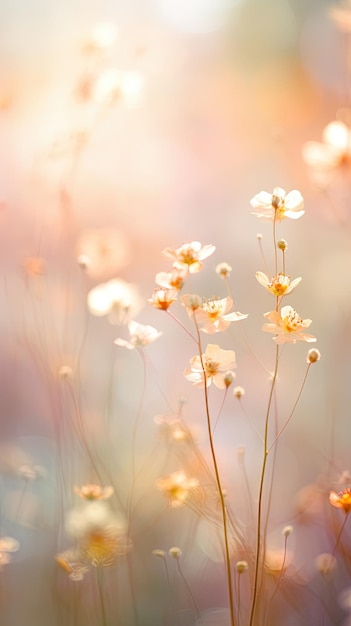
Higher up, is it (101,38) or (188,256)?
(101,38)

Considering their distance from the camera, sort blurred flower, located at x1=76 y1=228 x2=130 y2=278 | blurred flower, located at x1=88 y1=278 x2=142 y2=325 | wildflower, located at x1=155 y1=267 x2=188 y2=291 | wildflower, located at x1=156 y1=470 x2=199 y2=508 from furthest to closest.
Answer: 1. blurred flower, located at x1=76 y1=228 x2=130 y2=278
2. blurred flower, located at x1=88 y1=278 x2=142 y2=325
3. wildflower, located at x1=156 y1=470 x2=199 y2=508
4. wildflower, located at x1=155 y1=267 x2=188 y2=291

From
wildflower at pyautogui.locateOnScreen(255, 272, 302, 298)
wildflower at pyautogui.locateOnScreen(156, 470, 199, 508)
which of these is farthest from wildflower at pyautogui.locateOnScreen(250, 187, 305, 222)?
wildflower at pyautogui.locateOnScreen(156, 470, 199, 508)

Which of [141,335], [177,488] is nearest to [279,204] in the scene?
[141,335]

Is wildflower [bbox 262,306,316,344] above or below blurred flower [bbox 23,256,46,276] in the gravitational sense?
below

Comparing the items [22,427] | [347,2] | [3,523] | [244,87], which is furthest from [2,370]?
[347,2]

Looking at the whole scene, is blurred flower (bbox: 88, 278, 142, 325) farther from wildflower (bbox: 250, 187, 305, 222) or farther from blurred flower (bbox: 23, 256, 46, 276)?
wildflower (bbox: 250, 187, 305, 222)

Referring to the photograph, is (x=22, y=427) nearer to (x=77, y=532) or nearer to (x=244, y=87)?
(x=77, y=532)

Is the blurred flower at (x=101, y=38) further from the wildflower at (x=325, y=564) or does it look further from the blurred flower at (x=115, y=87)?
the wildflower at (x=325, y=564)

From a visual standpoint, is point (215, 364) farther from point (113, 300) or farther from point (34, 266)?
point (34, 266)
